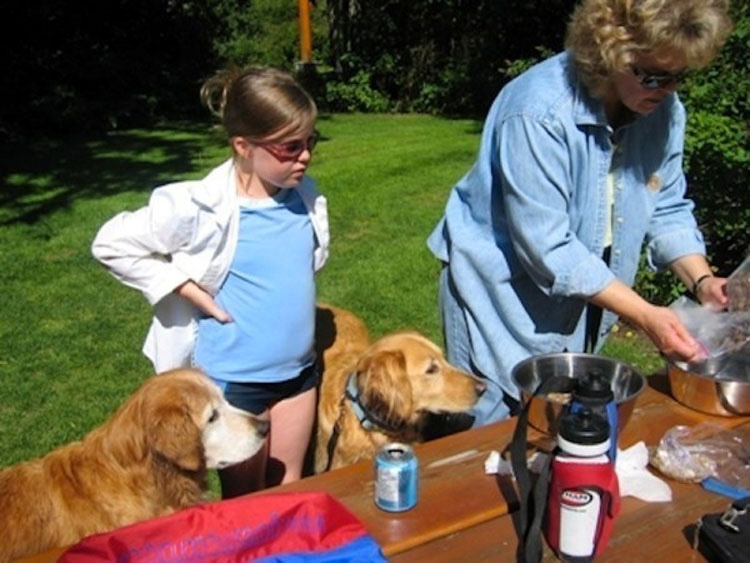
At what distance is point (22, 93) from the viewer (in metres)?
15.4

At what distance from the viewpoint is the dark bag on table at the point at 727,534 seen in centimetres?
189

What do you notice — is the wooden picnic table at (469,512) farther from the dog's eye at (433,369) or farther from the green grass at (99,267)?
the green grass at (99,267)

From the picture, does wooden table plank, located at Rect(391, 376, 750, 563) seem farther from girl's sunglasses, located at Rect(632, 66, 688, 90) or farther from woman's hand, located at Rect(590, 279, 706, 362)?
girl's sunglasses, located at Rect(632, 66, 688, 90)

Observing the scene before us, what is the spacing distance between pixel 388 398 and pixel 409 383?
14cm

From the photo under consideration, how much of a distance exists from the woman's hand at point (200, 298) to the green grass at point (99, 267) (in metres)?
2.13

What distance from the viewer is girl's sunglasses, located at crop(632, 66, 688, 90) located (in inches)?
95.7

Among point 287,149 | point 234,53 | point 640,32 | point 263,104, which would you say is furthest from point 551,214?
point 234,53

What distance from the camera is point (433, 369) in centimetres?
359

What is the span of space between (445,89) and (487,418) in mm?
16578

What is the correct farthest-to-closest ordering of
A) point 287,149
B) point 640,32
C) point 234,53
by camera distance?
point 234,53 → point 287,149 → point 640,32

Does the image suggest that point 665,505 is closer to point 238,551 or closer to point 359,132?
point 238,551

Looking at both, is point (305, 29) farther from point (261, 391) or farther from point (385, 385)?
point (261, 391)

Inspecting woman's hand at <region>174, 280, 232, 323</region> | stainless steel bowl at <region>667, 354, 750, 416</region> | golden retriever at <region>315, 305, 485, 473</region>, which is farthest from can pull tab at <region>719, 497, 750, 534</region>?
woman's hand at <region>174, 280, 232, 323</region>

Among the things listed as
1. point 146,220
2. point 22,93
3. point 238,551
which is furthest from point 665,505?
point 22,93
